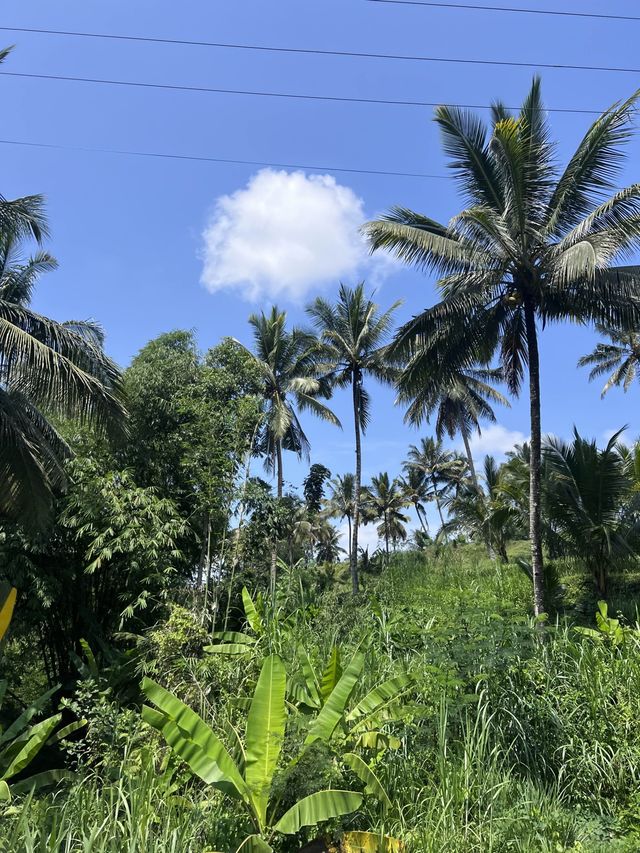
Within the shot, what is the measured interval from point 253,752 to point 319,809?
0.54 metres

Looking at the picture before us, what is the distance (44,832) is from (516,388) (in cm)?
1286

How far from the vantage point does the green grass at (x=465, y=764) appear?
12.1ft

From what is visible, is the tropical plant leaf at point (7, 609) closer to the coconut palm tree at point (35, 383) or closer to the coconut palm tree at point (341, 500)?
the coconut palm tree at point (35, 383)

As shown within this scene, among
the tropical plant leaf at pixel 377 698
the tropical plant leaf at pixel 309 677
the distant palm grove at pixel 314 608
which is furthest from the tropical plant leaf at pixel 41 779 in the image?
the tropical plant leaf at pixel 377 698

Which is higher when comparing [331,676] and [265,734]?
[331,676]

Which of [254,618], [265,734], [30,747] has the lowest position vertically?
[30,747]

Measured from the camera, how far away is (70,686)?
11.5 m

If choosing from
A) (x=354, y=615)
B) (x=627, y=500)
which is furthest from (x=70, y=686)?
(x=627, y=500)

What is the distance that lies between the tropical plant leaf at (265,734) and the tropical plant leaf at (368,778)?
606mm

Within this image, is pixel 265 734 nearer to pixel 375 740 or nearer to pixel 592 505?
pixel 375 740

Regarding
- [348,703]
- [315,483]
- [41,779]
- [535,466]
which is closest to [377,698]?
[348,703]

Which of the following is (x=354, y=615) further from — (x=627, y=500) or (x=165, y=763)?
(x=627, y=500)

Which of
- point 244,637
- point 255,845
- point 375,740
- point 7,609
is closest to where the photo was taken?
point 7,609

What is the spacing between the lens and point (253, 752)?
3771mm
